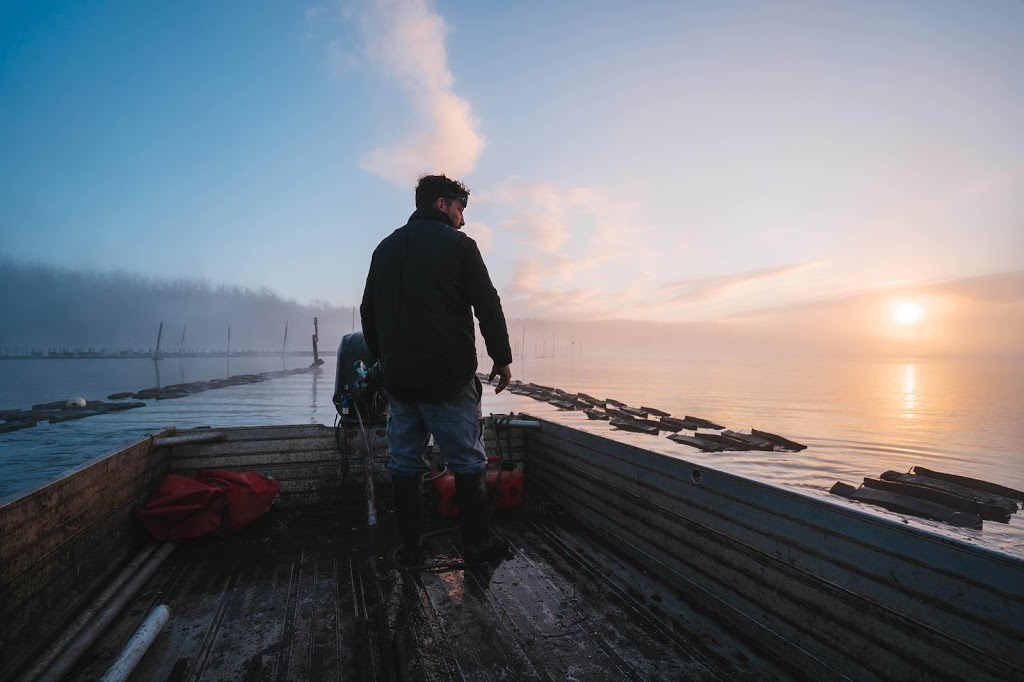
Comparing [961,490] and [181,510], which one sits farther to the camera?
[961,490]

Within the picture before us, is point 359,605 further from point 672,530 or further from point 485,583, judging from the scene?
point 672,530

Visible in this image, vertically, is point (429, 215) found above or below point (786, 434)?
above

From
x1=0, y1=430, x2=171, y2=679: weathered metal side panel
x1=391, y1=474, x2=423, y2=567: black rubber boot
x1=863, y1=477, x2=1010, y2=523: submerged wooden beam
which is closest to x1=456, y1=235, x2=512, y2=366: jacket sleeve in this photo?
x1=391, y1=474, x2=423, y2=567: black rubber boot

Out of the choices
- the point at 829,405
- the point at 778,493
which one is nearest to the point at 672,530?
the point at 778,493

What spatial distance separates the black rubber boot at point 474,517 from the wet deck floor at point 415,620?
0.42ft

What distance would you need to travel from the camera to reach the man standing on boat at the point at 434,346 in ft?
8.69

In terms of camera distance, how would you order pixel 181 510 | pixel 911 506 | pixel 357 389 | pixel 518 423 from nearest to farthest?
1. pixel 181 510
2. pixel 357 389
3. pixel 518 423
4. pixel 911 506

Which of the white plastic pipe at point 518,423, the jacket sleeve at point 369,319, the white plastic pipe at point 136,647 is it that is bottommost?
the white plastic pipe at point 136,647

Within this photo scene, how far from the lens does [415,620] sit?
244 cm

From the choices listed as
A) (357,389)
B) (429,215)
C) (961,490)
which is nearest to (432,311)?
(429,215)

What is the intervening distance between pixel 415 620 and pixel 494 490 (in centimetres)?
161

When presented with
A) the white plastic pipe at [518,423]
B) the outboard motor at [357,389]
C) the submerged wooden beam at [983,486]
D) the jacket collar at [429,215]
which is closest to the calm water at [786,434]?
the submerged wooden beam at [983,486]

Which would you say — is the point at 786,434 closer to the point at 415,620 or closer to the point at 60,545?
the point at 415,620

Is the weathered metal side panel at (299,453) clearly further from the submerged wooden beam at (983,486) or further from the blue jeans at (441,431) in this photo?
the submerged wooden beam at (983,486)
